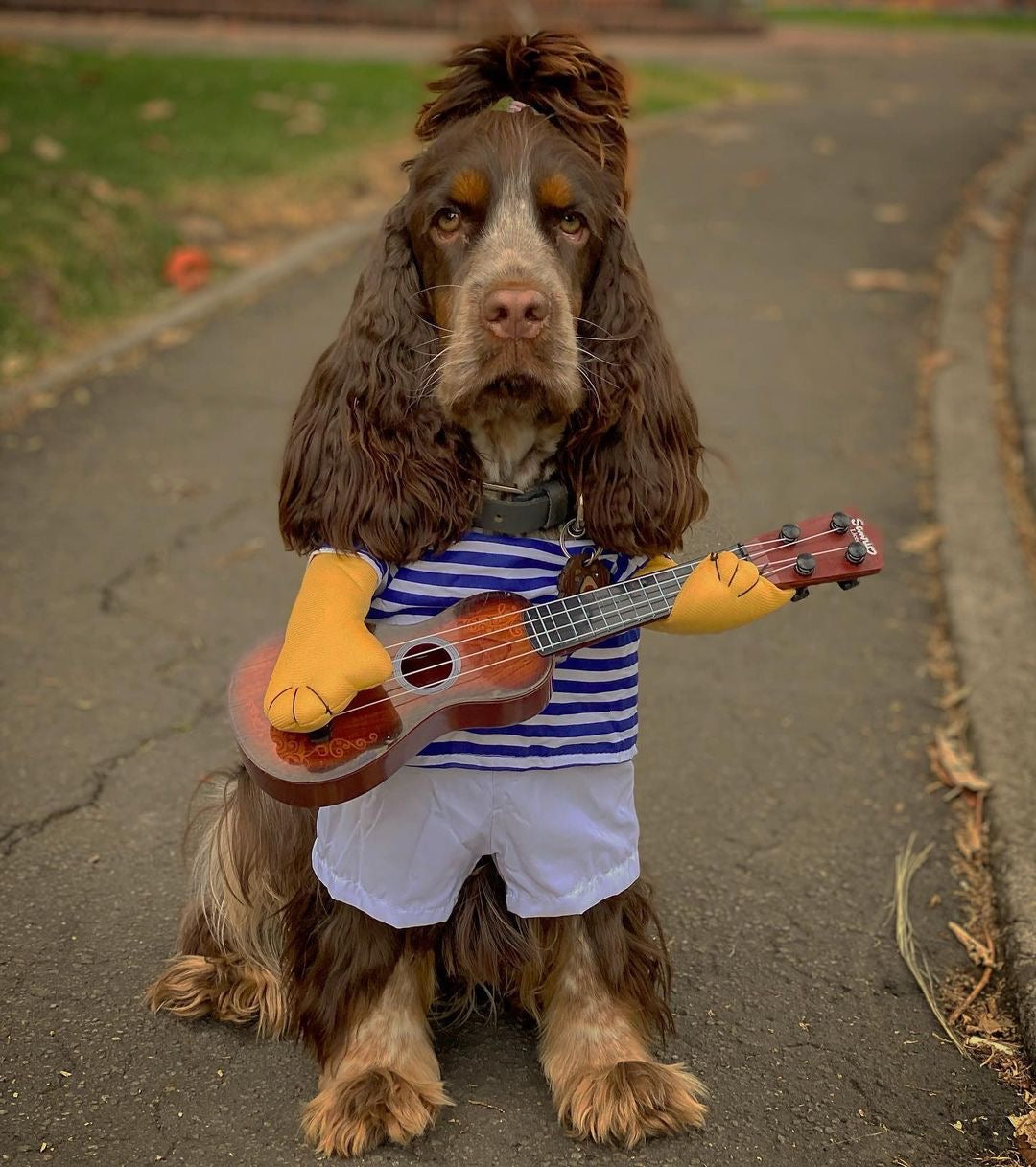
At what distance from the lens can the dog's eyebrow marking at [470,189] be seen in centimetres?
234

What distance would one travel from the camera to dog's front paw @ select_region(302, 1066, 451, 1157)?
248 cm

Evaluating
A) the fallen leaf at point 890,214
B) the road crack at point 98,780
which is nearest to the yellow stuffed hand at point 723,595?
the road crack at point 98,780

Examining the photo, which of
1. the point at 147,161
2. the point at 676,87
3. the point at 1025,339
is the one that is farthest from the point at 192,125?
the point at 1025,339

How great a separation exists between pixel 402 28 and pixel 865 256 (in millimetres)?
8108

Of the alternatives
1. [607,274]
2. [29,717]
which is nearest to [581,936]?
[607,274]

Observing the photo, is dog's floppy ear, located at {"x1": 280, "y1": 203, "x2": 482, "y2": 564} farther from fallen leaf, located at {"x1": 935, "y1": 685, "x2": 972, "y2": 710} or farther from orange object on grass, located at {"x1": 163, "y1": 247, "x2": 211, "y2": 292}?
orange object on grass, located at {"x1": 163, "y1": 247, "x2": 211, "y2": 292}

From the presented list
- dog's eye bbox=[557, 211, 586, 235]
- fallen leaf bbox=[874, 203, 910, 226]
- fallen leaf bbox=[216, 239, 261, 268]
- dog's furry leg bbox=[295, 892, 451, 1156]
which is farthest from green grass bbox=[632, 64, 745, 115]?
dog's furry leg bbox=[295, 892, 451, 1156]

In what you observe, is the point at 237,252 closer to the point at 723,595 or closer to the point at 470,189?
the point at 470,189

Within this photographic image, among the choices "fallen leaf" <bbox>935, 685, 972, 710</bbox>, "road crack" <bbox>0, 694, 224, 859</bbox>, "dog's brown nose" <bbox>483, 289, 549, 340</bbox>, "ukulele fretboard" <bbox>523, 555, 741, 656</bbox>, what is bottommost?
"road crack" <bbox>0, 694, 224, 859</bbox>

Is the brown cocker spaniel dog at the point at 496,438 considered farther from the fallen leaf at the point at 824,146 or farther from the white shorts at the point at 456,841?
the fallen leaf at the point at 824,146

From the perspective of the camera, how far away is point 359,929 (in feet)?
8.57

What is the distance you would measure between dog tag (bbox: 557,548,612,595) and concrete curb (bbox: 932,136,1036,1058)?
1.29 metres

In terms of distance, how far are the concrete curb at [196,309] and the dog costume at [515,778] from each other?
391 cm

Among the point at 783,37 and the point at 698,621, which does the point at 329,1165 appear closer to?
the point at 698,621
